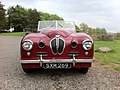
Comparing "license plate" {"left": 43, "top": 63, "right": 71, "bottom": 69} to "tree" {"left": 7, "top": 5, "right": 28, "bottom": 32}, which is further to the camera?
"tree" {"left": 7, "top": 5, "right": 28, "bottom": 32}

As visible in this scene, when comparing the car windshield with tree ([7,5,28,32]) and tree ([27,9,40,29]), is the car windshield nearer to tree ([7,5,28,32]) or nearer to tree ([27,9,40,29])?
tree ([7,5,28,32])

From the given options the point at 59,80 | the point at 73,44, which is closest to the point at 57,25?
the point at 73,44

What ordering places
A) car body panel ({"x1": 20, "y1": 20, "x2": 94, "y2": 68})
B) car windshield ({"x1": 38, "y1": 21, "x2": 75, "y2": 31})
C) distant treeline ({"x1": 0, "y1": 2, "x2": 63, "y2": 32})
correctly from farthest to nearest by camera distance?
distant treeline ({"x1": 0, "y1": 2, "x2": 63, "y2": 32}) → car windshield ({"x1": 38, "y1": 21, "x2": 75, "y2": 31}) → car body panel ({"x1": 20, "y1": 20, "x2": 94, "y2": 68})

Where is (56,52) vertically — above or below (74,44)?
below

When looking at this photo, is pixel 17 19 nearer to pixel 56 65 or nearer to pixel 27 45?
pixel 27 45

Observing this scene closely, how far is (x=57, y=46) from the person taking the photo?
5.55 meters

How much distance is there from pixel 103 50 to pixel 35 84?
6684mm

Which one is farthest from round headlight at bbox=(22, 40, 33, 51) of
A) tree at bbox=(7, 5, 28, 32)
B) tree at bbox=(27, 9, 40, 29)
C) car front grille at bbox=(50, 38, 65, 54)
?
tree at bbox=(27, 9, 40, 29)

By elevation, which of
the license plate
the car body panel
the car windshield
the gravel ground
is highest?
the car windshield

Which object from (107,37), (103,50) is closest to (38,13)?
(107,37)

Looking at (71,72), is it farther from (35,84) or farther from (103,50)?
(103,50)

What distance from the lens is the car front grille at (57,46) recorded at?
556 cm

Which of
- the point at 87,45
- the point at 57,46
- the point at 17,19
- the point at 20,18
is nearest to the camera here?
the point at 57,46

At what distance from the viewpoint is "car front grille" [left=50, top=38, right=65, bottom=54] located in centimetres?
556
